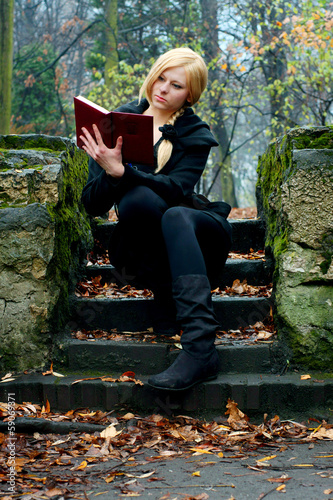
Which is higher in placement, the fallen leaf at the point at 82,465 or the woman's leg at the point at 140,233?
the woman's leg at the point at 140,233

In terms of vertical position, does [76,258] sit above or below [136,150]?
below

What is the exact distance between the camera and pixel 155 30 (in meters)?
13.4

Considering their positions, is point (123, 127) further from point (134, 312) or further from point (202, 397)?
point (202, 397)

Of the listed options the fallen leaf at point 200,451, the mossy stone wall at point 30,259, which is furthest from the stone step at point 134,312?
the fallen leaf at point 200,451

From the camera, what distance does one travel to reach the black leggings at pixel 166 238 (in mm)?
2406

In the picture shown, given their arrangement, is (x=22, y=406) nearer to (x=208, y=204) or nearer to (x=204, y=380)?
(x=204, y=380)

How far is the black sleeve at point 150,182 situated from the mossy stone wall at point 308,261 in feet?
1.71

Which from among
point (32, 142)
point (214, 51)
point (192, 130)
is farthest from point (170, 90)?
point (214, 51)

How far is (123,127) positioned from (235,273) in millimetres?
1419

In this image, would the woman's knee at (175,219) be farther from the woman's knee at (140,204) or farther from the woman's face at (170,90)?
the woman's face at (170,90)

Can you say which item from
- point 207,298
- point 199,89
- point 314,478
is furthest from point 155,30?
point 314,478

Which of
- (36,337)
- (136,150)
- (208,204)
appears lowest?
(36,337)

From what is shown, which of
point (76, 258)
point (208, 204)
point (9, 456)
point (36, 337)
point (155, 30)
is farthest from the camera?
point (155, 30)

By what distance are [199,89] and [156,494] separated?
2053 millimetres
